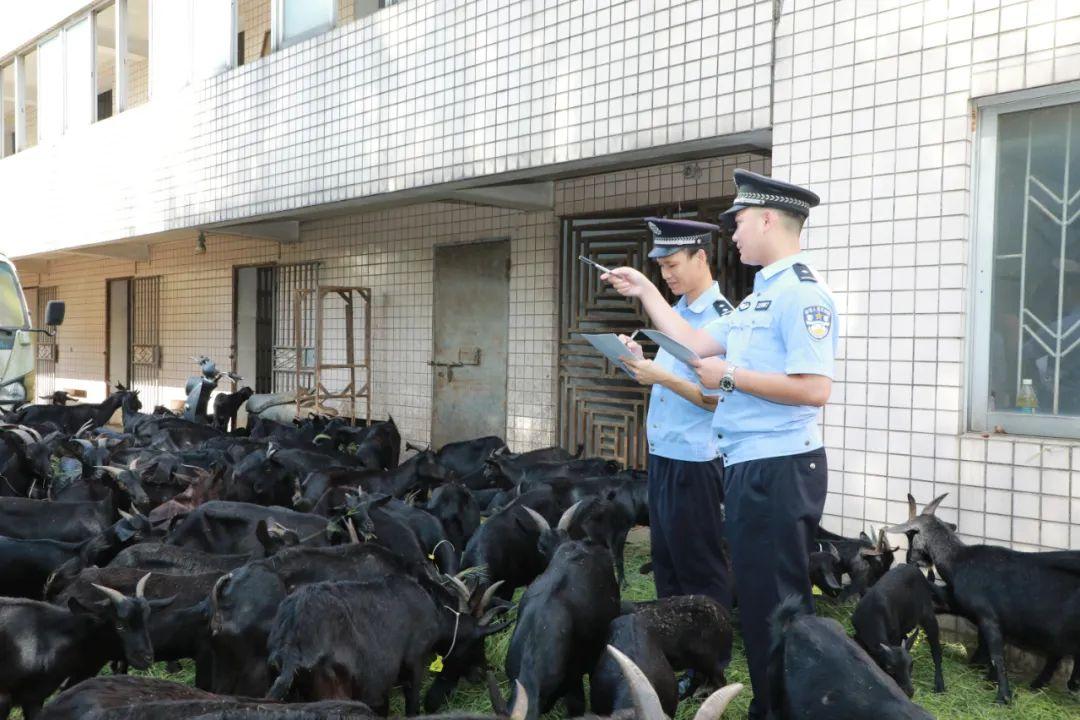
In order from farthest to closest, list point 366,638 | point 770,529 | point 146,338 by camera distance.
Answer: point 146,338 < point 366,638 < point 770,529

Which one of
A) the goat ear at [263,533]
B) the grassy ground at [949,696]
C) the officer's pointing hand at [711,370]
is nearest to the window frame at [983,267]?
the grassy ground at [949,696]

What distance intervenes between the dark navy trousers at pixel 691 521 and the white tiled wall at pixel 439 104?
8.74ft

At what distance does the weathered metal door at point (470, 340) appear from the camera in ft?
32.7

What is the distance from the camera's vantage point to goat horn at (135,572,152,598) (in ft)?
13.6

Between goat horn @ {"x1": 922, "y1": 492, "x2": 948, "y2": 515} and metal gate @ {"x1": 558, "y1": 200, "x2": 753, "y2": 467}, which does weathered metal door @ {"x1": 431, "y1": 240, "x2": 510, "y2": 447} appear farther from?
goat horn @ {"x1": 922, "y1": 492, "x2": 948, "y2": 515}

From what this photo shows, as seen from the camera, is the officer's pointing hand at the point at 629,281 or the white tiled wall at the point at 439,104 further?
the white tiled wall at the point at 439,104

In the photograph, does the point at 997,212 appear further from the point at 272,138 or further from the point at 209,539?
the point at 272,138

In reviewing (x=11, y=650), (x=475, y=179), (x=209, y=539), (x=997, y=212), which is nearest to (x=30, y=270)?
(x=475, y=179)

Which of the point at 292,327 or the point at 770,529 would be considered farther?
the point at 292,327

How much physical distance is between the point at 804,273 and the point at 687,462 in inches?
45.5

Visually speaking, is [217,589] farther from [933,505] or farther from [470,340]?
[470,340]

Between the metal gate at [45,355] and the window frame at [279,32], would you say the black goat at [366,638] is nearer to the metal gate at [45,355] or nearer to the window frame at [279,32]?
the window frame at [279,32]

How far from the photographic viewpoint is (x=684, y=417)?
4.05 meters

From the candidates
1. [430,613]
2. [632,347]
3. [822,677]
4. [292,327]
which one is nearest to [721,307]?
[632,347]
